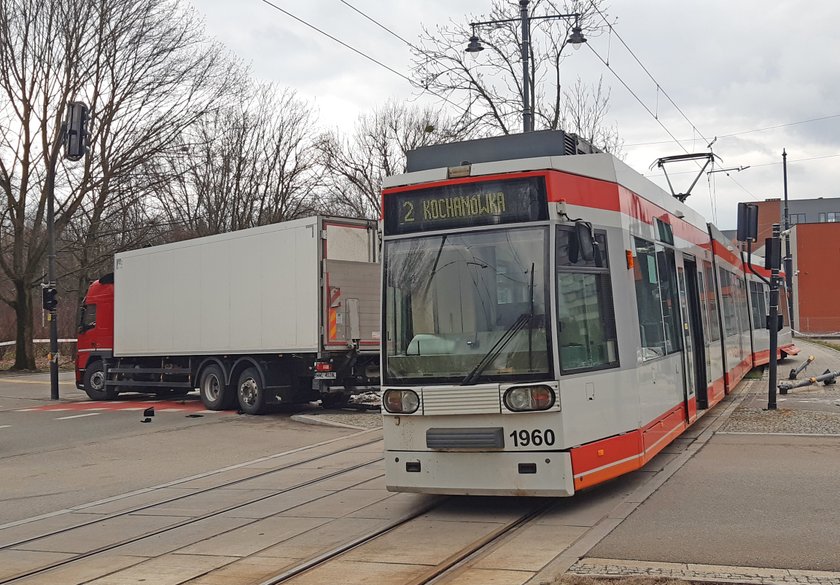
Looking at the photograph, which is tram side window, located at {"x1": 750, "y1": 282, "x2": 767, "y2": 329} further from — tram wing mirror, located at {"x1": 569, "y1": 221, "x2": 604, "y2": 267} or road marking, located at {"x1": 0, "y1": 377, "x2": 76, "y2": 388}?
road marking, located at {"x1": 0, "y1": 377, "x2": 76, "y2": 388}

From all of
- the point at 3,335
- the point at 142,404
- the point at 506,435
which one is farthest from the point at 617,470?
the point at 3,335

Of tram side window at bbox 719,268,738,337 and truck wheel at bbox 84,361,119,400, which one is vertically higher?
tram side window at bbox 719,268,738,337

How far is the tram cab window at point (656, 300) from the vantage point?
31.4 ft

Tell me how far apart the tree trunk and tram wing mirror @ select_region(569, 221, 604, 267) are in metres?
36.6

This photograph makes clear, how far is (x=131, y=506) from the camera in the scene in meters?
10.4

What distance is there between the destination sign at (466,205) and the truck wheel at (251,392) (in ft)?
37.3

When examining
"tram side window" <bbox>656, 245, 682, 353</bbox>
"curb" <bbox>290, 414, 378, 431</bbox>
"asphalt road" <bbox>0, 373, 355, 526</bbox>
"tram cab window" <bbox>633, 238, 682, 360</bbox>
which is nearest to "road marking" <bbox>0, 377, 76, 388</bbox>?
"asphalt road" <bbox>0, 373, 355, 526</bbox>

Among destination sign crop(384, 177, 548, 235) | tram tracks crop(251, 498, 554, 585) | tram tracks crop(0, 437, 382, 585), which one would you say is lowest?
tram tracks crop(0, 437, 382, 585)

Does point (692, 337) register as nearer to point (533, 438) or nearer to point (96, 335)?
point (533, 438)

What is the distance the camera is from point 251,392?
2005cm

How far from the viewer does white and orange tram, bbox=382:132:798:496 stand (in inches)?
317

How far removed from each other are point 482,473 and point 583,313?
1635 mm

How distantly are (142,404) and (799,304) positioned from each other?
60.2 metres

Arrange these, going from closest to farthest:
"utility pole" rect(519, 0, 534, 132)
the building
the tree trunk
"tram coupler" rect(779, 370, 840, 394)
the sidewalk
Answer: the sidewalk → "tram coupler" rect(779, 370, 840, 394) → "utility pole" rect(519, 0, 534, 132) → the tree trunk → the building
